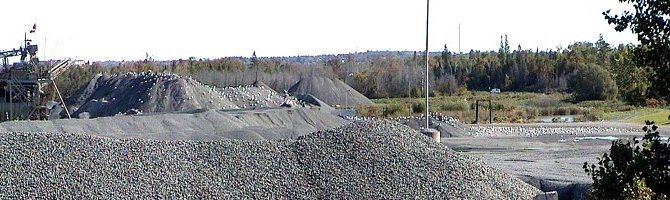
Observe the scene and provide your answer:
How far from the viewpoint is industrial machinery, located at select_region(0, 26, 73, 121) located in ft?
121

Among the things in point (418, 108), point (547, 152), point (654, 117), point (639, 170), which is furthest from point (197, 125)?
point (654, 117)

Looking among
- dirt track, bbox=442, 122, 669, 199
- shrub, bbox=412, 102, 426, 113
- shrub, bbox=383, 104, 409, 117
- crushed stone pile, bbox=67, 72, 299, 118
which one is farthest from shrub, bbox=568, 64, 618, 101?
crushed stone pile, bbox=67, 72, 299, 118

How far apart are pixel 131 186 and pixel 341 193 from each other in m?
3.21

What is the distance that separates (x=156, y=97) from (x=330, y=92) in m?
20.6

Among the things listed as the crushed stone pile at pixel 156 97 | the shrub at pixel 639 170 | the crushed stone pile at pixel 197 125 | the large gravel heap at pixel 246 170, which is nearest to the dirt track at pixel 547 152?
the large gravel heap at pixel 246 170

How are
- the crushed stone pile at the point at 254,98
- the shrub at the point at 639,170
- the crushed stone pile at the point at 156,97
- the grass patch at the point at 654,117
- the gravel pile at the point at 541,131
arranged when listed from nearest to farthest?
the shrub at the point at 639,170
the gravel pile at the point at 541,131
the crushed stone pile at the point at 156,97
the grass patch at the point at 654,117
the crushed stone pile at the point at 254,98

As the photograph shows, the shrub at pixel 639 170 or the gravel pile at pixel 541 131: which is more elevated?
the shrub at pixel 639 170

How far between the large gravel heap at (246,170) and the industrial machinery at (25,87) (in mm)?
21586

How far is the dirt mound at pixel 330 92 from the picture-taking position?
57.8 metres

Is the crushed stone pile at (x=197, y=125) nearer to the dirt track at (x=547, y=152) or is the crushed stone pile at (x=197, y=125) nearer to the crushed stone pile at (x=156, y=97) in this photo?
the dirt track at (x=547, y=152)

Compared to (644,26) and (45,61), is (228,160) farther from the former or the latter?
(45,61)

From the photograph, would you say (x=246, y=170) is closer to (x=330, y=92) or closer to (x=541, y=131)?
(x=541, y=131)

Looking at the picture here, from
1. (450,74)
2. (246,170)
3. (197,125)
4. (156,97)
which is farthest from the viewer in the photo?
(450,74)

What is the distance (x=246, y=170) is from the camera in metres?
15.3
